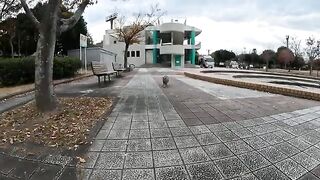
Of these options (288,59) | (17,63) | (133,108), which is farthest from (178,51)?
(133,108)

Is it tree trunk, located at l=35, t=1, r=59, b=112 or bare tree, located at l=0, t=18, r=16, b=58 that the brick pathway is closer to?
tree trunk, located at l=35, t=1, r=59, b=112

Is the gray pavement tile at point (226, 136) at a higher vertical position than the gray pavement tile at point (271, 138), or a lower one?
higher

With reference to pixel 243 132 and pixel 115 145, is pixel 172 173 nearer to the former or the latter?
pixel 115 145

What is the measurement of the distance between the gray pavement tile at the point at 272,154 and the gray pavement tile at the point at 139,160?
161 cm

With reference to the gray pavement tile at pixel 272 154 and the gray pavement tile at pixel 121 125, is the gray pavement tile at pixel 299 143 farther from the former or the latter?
the gray pavement tile at pixel 121 125

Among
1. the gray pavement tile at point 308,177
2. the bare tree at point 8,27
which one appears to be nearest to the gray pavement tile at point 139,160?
the gray pavement tile at point 308,177

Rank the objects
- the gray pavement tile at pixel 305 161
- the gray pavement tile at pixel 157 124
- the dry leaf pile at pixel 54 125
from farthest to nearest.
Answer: the gray pavement tile at pixel 157 124, the dry leaf pile at pixel 54 125, the gray pavement tile at pixel 305 161

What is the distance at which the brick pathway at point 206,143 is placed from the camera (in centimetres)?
337

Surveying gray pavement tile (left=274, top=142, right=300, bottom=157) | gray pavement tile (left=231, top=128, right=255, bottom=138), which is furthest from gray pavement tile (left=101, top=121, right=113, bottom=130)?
gray pavement tile (left=274, top=142, right=300, bottom=157)

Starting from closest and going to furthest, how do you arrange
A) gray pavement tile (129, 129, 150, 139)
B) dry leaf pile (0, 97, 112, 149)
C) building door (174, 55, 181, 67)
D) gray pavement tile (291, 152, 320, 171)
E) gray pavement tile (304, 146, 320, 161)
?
1. gray pavement tile (291, 152, 320, 171)
2. gray pavement tile (304, 146, 320, 161)
3. dry leaf pile (0, 97, 112, 149)
4. gray pavement tile (129, 129, 150, 139)
5. building door (174, 55, 181, 67)

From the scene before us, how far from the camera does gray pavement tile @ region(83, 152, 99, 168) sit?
3.49 meters

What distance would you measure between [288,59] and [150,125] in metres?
50.3

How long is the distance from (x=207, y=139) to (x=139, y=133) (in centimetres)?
114

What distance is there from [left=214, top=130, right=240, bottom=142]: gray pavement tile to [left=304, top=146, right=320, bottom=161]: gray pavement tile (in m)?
1.03
